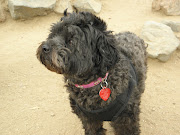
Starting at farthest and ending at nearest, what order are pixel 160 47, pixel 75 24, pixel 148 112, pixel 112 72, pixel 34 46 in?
1. pixel 34 46
2. pixel 160 47
3. pixel 148 112
4. pixel 112 72
5. pixel 75 24

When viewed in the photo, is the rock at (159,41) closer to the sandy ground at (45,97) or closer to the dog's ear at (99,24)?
the sandy ground at (45,97)

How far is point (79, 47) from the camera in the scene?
209 centimetres

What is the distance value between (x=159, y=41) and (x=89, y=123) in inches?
149

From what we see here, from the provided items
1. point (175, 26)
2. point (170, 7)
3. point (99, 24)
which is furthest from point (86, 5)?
point (99, 24)

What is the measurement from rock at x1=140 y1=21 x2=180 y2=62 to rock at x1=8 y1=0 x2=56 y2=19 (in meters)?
4.17

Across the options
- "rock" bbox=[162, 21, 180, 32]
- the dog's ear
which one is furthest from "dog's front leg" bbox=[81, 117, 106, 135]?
"rock" bbox=[162, 21, 180, 32]

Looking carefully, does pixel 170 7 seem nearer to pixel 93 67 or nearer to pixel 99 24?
pixel 99 24

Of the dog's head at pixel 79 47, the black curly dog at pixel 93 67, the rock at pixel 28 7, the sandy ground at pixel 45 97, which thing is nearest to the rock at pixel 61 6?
the rock at pixel 28 7

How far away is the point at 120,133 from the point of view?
9.07ft

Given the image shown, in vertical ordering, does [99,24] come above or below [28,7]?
above

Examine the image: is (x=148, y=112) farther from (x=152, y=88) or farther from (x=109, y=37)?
(x=109, y=37)

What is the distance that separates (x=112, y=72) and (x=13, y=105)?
2605 millimetres

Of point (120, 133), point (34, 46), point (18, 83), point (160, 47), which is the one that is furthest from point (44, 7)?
point (120, 133)

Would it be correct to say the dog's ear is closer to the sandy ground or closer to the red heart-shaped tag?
the red heart-shaped tag
